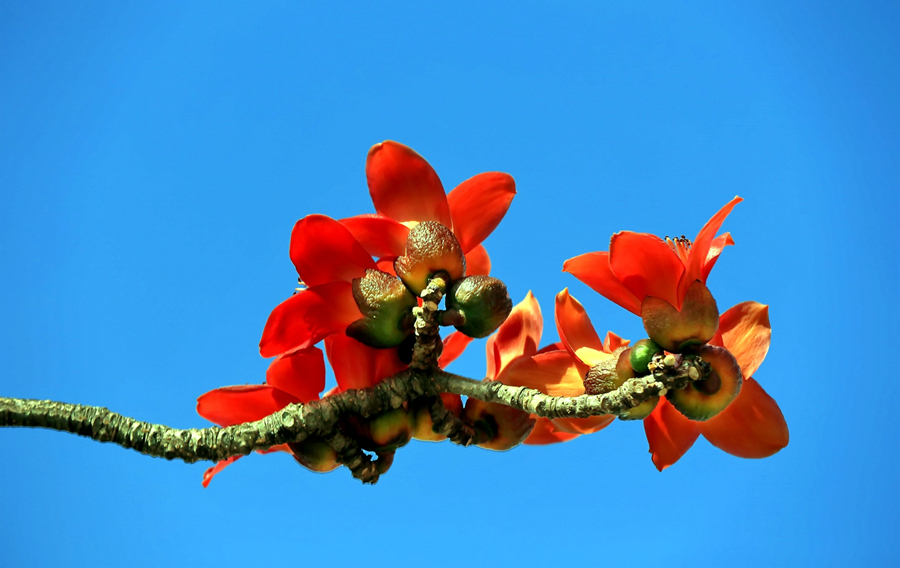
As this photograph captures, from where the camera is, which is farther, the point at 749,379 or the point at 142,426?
the point at 749,379

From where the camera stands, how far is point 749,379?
2.93 ft

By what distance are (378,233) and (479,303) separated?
0.18 m

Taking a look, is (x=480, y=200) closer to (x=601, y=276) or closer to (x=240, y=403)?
(x=601, y=276)

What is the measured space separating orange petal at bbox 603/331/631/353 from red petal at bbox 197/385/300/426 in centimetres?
40

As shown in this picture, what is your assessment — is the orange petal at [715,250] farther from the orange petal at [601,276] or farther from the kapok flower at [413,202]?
the kapok flower at [413,202]

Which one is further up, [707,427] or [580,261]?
[580,261]

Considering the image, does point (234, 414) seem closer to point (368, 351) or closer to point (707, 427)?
point (368, 351)

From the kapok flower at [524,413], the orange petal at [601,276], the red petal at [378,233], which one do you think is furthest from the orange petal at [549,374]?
the red petal at [378,233]

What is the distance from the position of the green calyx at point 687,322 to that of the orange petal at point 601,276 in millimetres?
63

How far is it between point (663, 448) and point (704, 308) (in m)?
0.20

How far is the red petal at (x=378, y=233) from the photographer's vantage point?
0.94 m

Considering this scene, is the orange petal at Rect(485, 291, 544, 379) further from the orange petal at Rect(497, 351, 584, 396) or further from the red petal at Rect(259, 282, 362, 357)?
the red petal at Rect(259, 282, 362, 357)

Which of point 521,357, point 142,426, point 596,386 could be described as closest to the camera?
point 142,426

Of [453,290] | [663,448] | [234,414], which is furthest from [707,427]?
[234,414]
